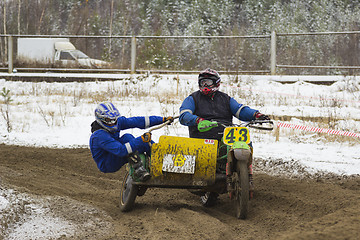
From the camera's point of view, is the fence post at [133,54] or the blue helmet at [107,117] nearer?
the blue helmet at [107,117]

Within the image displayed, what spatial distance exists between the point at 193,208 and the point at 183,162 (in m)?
0.85

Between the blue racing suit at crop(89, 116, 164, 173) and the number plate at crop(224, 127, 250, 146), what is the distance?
1.16m

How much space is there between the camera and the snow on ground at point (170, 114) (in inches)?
267

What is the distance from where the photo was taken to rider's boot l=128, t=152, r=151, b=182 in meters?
6.64

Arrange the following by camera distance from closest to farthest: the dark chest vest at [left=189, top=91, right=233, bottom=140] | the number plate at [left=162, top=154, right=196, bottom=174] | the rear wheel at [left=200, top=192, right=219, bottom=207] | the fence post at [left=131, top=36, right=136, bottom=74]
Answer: the number plate at [left=162, top=154, right=196, bottom=174] → the rear wheel at [left=200, top=192, right=219, bottom=207] → the dark chest vest at [left=189, top=91, right=233, bottom=140] → the fence post at [left=131, top=36, right=136, bottom=74]

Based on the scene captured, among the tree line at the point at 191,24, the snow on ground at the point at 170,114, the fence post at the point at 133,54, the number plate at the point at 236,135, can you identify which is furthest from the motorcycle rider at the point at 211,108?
the fence post at the point at 133,54

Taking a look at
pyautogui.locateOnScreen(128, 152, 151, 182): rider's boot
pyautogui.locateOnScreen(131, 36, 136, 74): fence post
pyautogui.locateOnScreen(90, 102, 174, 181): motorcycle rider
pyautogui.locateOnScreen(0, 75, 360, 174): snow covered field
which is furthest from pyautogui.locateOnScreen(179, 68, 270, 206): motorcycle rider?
pyautogui.locateOnScreen(131, 36, 136, 74): fence post

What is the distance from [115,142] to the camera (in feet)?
22.1

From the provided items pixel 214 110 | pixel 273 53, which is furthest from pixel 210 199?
pixel 273 53

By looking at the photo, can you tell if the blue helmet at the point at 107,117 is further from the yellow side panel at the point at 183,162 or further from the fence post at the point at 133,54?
the fence post at the point at 133,54

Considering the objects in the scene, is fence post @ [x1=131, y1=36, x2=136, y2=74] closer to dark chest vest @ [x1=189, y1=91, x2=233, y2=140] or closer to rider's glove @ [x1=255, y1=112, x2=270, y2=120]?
dark chest vest @ [x1=189, y1=91, x2=233, y2=140]

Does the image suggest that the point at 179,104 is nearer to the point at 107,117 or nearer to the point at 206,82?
the point at 206,82

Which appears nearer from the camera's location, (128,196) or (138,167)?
(138,167)

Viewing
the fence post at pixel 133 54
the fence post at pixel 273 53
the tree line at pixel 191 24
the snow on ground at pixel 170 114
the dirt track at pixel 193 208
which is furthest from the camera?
the tree line at pixel 191 24
